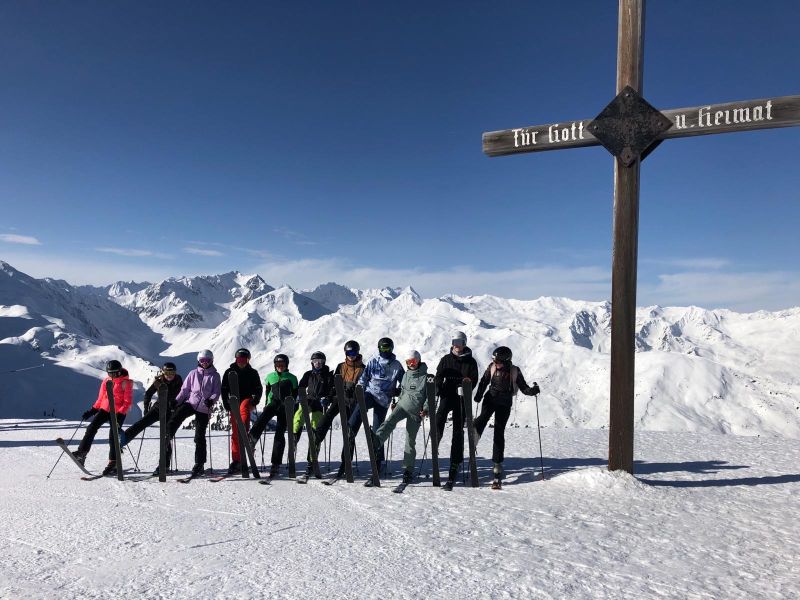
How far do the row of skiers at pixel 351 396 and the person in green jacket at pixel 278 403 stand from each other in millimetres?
16

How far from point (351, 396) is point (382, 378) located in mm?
686

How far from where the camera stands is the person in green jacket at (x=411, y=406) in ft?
22.9

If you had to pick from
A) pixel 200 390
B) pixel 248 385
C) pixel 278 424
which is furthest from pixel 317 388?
pixel 200 390

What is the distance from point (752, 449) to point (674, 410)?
168 m

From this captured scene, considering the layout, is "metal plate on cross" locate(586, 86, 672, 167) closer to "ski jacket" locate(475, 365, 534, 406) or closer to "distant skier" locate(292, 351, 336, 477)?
"ski jacket" locate(475, 365, 534, 406)

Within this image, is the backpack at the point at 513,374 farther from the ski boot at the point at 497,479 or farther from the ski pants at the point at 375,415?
→ the ski pants at the point at 375,415

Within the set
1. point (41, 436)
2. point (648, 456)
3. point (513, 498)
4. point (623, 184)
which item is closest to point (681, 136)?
point (623, 184)

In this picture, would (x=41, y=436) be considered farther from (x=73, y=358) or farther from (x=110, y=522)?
(x=73, y=358)

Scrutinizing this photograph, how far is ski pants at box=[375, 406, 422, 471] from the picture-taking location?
6.88 metres

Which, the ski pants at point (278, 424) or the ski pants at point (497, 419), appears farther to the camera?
the ski pants at point (278, 424)

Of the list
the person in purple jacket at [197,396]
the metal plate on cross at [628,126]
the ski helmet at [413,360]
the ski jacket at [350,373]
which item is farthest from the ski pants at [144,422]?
the metal plate on cross at [628,126]

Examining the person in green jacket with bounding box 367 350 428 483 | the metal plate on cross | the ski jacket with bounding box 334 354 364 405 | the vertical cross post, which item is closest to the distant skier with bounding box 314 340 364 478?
the ski jacket with bounding box 334 354 364 405

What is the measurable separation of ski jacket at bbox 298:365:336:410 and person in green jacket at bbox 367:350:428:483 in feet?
3.70

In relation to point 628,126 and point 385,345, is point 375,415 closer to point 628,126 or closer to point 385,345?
point 385,345
